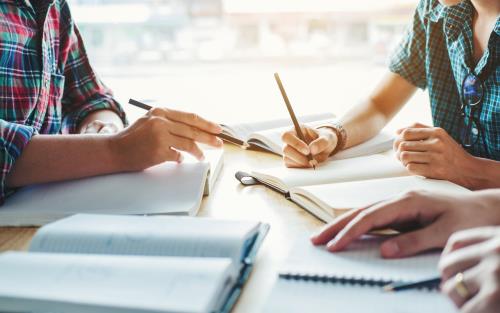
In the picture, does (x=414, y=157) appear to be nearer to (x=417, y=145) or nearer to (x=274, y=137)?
(x=417, y=145)

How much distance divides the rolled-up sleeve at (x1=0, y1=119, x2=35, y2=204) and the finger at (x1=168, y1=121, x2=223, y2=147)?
25 centimetres

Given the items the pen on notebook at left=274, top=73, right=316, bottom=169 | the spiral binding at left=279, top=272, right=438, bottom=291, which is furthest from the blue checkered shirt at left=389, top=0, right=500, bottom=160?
the spiral binding at left=279, top=272, right=438, bottom=291

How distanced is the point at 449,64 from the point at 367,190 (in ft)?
2.07

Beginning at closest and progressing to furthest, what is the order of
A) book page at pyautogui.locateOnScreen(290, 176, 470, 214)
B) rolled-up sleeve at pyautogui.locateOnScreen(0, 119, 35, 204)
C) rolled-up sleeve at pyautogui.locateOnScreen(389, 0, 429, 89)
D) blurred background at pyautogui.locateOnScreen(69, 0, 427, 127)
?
book page at pyautogui.locateOnScreen(290, 176, 470, 214) → rolled-up sleeve at pyautogui.locateOnScreen(0, 119, 35, 204) → rolled-up sleeve at pyautogui.locateOnScreen(389, 0, 429, 89) → blurred background at pyautogui.locateOnScreen(69, 0, 427, 127)

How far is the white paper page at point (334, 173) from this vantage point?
A: 3.07 feet

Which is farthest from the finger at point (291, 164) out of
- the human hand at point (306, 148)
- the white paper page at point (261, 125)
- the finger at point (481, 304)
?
the finger at point (481, 304)

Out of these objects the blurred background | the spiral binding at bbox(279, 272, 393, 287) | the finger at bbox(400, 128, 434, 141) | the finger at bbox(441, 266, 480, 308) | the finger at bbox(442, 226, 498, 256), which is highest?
the finger at bbox(442, 226, 498, 256)

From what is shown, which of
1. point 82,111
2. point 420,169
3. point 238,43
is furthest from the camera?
point 238,43

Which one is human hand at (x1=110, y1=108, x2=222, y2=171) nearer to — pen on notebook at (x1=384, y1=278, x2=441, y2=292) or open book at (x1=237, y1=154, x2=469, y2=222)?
open book at (x1=237, y1=154, x2=469, y2=222)

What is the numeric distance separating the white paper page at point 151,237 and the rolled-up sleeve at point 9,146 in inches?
11.6

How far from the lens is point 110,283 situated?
0.50 meters

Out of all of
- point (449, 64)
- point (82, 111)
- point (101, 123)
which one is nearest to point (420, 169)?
point (449, 64)

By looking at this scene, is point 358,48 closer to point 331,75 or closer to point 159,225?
point 331,75

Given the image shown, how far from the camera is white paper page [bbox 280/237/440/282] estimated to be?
549mm
